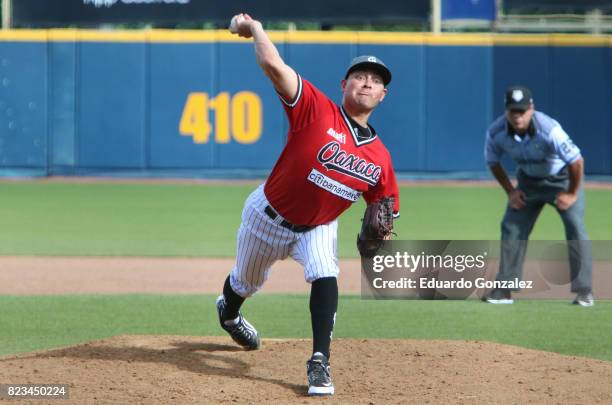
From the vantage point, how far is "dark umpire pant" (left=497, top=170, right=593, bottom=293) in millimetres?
7652

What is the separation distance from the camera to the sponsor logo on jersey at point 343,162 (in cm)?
490

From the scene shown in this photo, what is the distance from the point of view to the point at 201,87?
17.6 meters

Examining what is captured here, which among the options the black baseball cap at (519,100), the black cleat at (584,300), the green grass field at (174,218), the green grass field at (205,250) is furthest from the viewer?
the green grass field at (174,218)

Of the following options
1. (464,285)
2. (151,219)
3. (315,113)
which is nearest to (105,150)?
(151,219)

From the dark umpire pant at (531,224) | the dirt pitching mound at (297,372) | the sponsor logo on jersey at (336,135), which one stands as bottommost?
the dirt pitching mound at (297,372)

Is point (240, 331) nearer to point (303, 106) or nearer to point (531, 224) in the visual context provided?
point (303, 106)

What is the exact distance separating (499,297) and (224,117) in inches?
410

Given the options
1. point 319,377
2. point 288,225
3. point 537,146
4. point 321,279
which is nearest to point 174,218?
point 537,146

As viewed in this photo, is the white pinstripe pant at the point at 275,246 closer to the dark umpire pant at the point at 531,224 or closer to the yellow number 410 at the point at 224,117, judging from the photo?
the dark umpire pant at the point at 531,224

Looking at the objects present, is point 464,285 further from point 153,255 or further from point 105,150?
point 105,150

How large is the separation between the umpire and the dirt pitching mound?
81.0 inches

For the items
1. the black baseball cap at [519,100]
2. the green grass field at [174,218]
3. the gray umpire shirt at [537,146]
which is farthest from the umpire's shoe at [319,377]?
the green grass field at [174,218]

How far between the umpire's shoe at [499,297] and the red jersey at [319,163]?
120 inches

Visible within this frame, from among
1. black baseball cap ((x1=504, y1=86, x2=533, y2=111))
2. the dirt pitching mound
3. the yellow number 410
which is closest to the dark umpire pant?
black baseball cap ((x1=504, y1=86, x2=533, y2=111))
